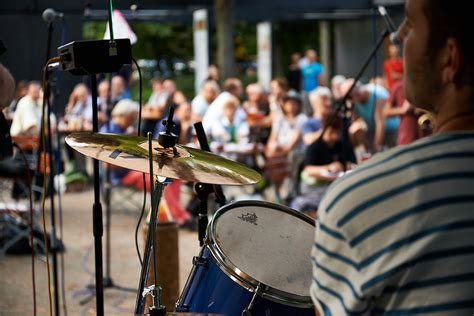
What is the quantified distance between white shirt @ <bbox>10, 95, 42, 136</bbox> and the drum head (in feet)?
19.5

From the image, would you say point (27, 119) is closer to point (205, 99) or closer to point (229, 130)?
point (229, 130)

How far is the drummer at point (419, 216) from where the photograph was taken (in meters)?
1.46

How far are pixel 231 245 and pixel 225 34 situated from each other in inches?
522

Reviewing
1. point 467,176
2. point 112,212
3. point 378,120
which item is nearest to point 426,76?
point 467,176

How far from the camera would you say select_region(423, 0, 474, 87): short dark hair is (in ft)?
4.90

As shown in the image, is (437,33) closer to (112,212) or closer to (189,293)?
(189,293)

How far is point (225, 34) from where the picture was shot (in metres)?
15.9

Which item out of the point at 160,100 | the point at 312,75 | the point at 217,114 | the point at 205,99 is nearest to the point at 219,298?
the point at 217,114

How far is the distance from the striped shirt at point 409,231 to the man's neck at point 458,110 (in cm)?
5

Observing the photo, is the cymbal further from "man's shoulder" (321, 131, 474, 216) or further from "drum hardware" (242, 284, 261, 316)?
"man's shoulder" (321, 131, 474, 216)

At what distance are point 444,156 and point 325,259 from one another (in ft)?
0.93

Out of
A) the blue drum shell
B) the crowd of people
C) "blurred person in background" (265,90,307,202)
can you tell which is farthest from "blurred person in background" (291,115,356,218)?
the blue drum shell

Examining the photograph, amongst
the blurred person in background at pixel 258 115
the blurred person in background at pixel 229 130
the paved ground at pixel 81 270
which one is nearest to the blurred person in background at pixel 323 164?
the paved ground at pixel 81 270

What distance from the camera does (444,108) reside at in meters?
1.55
